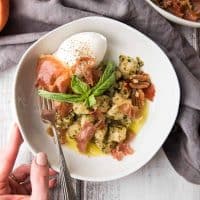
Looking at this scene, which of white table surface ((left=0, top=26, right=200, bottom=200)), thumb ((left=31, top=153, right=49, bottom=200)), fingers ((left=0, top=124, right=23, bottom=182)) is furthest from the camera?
white table surface ((left=0, top=26, right=200, bottom=200))

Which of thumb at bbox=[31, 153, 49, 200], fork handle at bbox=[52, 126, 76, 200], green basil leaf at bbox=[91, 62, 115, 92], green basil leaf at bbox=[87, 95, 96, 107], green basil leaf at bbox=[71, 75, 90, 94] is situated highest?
green basil leaf at bbox=[91, 62, 115, 92]

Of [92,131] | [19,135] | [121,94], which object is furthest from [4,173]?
[121,94]

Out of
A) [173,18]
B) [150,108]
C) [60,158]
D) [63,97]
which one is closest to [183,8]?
[173,18]

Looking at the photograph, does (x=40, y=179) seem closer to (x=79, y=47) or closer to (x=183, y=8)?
(x=79, y=47)

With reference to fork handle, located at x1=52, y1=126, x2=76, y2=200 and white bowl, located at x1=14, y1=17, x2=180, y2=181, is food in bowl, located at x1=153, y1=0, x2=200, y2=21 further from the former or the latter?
fork handle, located at x1=52, y1=126, x2=76, y2=200

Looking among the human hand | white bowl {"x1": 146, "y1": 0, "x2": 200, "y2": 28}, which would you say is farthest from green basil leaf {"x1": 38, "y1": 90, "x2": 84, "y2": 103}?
white bowl {"x1": 146, "y1": 0, "x2": 200, "y2": 28}

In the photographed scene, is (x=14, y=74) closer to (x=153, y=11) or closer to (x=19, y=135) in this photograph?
(x=19, y=135)
